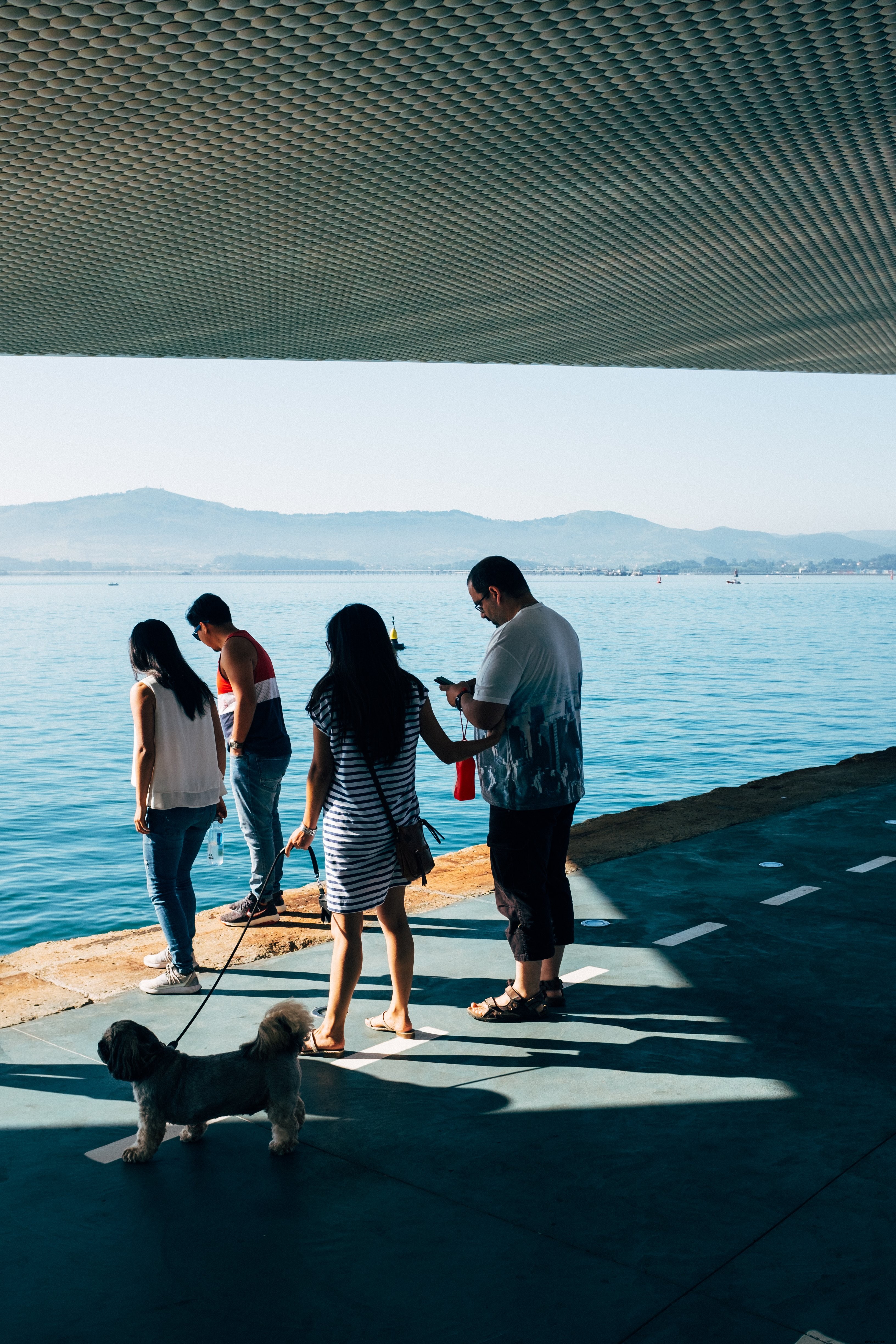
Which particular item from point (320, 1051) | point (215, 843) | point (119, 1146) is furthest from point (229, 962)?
point (215, 843)

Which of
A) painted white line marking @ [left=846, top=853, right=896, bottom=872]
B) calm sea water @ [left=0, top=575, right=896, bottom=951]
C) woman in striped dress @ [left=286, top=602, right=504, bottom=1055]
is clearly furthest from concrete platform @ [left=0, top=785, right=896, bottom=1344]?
calm sea water @ [left=0, top=575, right=896, bottom=951]

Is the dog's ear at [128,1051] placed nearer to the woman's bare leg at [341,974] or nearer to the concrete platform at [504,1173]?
the concrete platform at [504,1173]

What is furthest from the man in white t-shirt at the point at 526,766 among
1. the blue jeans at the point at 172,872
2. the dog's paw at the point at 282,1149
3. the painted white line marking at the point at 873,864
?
the painted white line marking at the point at 873,864

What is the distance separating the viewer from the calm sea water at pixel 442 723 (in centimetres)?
1158

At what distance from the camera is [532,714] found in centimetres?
372

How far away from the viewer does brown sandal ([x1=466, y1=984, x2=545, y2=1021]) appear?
147 inches

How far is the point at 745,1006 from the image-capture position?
3.80 meters

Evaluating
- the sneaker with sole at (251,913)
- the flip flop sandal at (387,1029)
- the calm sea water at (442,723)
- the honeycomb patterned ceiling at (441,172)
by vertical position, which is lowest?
the calm sea water at (442,723)

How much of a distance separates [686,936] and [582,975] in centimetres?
60

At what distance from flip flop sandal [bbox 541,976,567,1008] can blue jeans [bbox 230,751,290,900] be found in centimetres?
157

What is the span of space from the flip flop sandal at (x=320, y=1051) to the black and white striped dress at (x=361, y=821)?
1.46 feet

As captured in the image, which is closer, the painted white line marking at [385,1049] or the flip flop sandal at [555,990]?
the painted white line marking at [385,1049]

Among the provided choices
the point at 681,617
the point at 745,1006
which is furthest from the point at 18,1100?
the point at 681,617

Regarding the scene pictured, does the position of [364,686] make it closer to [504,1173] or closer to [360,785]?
[360,785]
